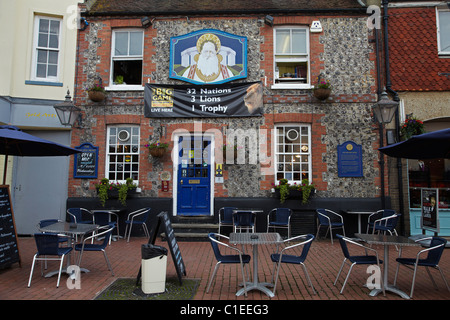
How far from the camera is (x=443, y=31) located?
9742 millimetres

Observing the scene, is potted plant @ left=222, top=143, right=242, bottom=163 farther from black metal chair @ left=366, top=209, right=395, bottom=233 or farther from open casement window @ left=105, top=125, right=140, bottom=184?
black metal chair @ left=366, top=209, right=395, bottom=233

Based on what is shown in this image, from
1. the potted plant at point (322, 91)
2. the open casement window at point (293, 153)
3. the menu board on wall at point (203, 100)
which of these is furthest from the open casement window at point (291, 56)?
the open casement window at point (293, 153)

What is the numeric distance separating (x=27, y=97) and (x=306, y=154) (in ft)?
27.8

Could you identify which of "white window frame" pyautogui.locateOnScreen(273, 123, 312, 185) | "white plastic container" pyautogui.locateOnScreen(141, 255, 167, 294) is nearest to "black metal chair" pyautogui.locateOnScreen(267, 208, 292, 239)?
"white window frame" pyautogui.locateOnScreen(273, 123, 312, 185)

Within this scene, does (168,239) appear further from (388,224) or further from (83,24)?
(83,24)

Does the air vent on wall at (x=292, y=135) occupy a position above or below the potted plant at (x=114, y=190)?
above

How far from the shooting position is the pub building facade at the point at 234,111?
9344 mm

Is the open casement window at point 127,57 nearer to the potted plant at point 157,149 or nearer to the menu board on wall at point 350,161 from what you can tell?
the potted plant at point 157,149

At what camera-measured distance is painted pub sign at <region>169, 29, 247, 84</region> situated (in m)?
9.73

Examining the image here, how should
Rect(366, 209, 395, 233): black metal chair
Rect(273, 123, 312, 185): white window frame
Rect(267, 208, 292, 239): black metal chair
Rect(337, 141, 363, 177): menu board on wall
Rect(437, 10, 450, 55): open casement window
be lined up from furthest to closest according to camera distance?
Rect(437, 10, 450, 55): open casement window < Rect(273, 123, 312, 185): white window frame < Rect(337, 141, 363, 177): menu board on wall < Rect(267, 208, 292, 239): black metal chair < Rect(366, 209, 395, 233): black metal chair

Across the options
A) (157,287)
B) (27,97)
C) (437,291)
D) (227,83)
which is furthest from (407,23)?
(27,97)

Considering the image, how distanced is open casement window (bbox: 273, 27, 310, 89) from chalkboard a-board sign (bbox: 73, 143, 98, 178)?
234 inches

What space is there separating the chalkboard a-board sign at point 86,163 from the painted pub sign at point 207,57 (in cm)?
330

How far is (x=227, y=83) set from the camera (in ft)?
31.9
